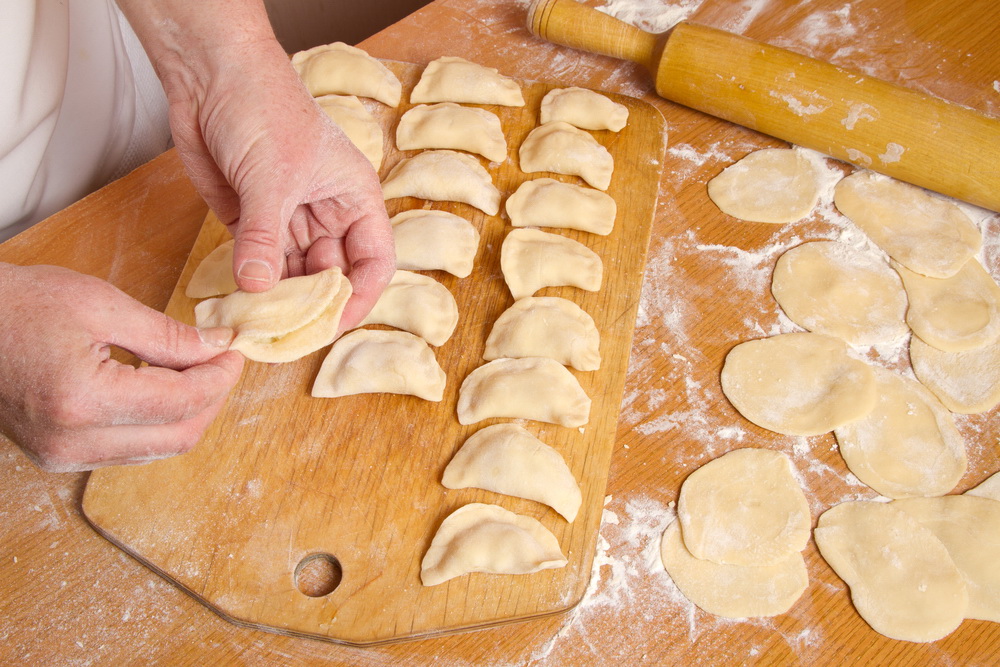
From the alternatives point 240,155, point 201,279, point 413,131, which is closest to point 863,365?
point 413,131

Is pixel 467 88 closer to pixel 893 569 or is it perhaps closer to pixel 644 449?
pixel 644 449

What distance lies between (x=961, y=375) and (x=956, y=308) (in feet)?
0.53

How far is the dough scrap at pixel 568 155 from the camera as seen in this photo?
5.77 feet

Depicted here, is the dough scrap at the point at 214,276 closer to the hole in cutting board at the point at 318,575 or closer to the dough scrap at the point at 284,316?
the dough scrap at the point at 284,316

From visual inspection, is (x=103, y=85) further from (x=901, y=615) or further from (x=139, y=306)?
(x=901, y=615)

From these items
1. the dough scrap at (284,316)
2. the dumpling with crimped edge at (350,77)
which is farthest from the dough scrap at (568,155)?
the dough scrap at (284,316)

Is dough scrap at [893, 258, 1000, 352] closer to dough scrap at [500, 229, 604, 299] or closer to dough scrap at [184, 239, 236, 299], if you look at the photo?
dough scrap at [500, 229, 604, 299]

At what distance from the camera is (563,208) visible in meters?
1.68

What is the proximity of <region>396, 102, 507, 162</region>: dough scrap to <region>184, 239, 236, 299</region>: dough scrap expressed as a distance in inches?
20.2

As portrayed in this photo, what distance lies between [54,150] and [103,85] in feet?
0.68

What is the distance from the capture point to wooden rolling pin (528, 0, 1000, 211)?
5.52ft

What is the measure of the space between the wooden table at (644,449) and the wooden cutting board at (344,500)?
0.06 m

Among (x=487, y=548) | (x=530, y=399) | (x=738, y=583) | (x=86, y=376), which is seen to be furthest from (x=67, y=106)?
(x=738, y=583)

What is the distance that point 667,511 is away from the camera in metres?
1.40
